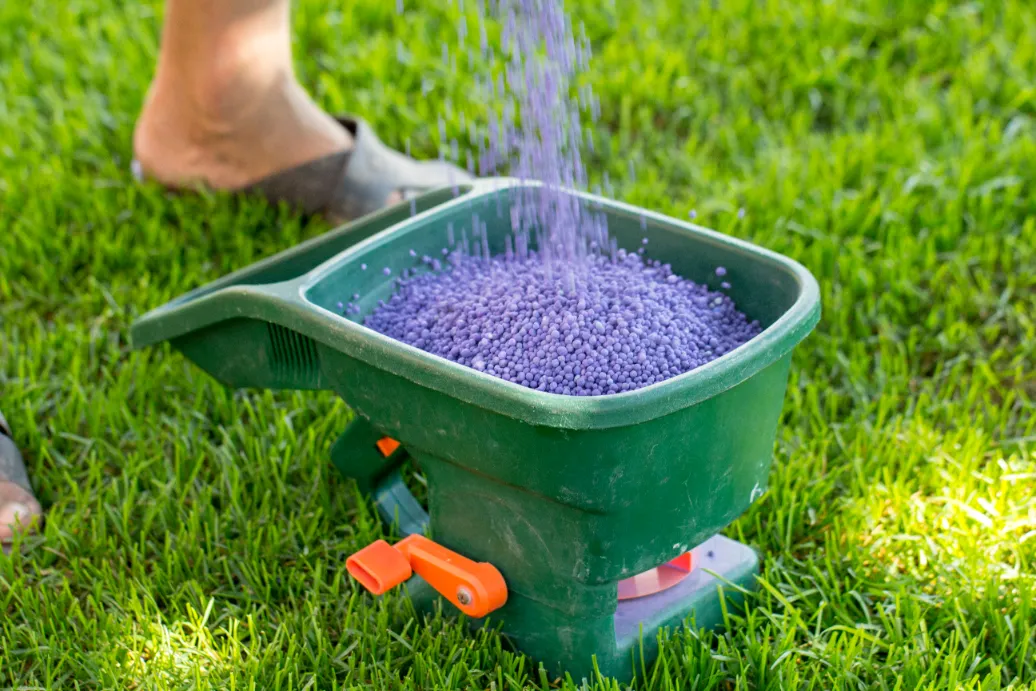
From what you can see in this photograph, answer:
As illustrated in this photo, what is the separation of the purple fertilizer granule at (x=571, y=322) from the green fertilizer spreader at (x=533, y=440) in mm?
53

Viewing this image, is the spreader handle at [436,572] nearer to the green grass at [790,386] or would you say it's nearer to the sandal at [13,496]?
the green grass at [790,386]

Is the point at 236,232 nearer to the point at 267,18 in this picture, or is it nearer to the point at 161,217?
the point at 161,217

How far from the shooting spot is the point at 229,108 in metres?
2.44

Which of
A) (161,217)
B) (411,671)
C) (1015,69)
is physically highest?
(1015,69)

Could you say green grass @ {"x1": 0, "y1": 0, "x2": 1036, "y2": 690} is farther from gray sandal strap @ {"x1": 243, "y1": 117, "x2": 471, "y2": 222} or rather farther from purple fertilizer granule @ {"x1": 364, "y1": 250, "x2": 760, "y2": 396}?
purple fertilizer granule @ {"x1": 364, "y1": 250, "x2": 760, "y2": 396}

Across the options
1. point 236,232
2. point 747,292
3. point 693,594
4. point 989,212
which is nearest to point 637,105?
point 989,212

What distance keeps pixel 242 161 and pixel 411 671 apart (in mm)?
1325

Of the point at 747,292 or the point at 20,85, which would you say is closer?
A: the point at 747,292

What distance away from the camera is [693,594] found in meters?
1.58

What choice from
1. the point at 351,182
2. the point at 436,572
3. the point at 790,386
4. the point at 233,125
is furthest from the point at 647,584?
the point at 233,125

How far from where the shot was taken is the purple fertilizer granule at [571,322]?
4.70ft

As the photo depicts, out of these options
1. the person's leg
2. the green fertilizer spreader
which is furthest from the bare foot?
the green fertilizer spreader

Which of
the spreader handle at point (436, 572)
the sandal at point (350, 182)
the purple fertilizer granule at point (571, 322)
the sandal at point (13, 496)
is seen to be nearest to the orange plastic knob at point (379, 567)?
the spreader handle at point (436, 572)

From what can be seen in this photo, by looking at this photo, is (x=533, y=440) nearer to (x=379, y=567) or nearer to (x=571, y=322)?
(x=571, y=322)
